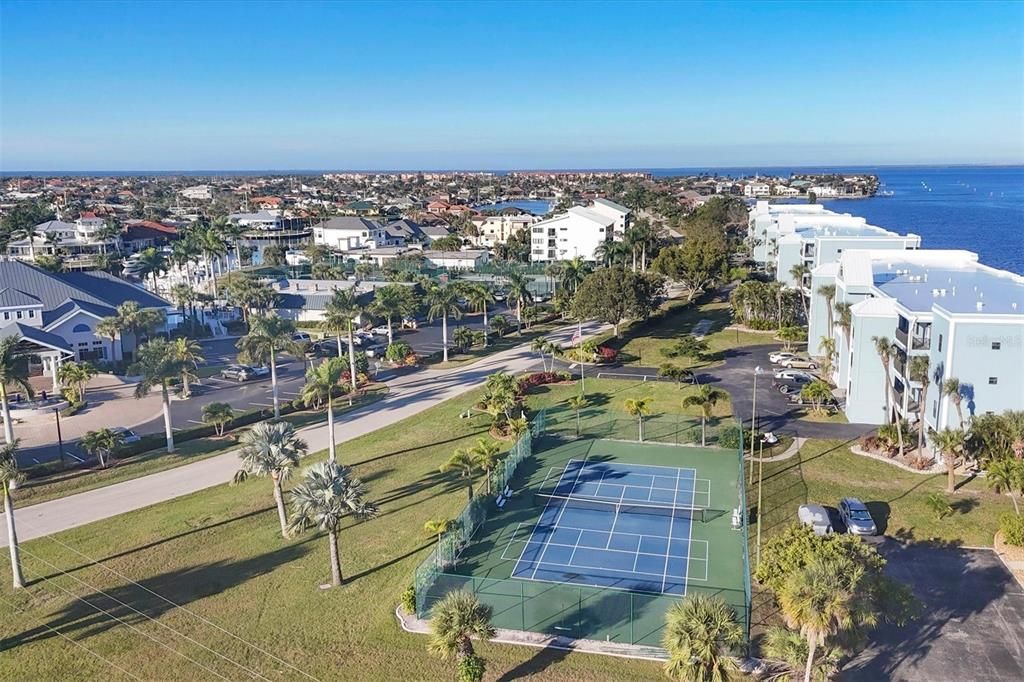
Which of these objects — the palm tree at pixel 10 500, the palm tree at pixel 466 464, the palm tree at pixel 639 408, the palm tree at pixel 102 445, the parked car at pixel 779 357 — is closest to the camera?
the palm tree at pixel 10 500

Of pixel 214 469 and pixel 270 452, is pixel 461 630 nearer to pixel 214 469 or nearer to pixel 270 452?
pixel 270 452

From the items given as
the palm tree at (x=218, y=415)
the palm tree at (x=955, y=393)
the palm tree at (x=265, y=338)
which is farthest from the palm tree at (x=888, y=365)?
the palm tree at (x=218, y=415)

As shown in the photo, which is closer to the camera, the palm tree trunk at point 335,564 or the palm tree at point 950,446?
the palm tree trunk at point 335,564

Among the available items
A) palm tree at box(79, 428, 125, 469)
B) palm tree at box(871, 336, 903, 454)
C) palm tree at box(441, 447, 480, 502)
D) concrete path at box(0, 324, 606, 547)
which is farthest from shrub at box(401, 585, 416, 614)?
palm tree at box(871, 336, 903, 454)

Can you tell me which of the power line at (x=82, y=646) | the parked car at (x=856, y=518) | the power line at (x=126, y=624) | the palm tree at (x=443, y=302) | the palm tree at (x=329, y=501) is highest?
the palm tree at (x=443, y=302)

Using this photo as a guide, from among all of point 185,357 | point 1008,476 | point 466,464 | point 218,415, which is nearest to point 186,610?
point 466,464

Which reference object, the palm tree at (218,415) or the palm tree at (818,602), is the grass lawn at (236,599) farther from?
the palm tree at (218,415)
